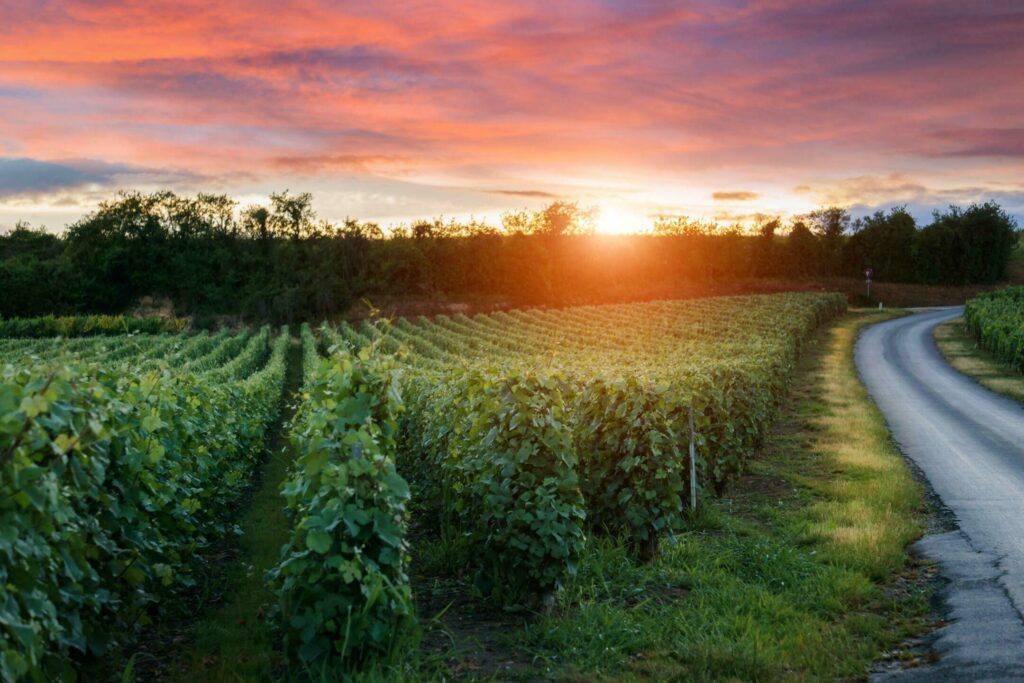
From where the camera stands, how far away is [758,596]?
8.38 metres

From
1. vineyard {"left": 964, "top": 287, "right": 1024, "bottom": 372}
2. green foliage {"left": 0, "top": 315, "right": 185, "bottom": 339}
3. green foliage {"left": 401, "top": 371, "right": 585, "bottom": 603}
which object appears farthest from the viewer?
green foliage {"left": 0, "top": 315, "right": 185, "bottom": 339}

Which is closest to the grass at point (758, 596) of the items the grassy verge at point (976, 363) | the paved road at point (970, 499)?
the paved road at point (970, 499)

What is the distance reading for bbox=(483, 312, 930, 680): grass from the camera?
697 centimetres

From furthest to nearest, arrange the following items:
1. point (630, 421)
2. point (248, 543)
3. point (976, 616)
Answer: point (248, 543), point (630, 421), point (976, 616)

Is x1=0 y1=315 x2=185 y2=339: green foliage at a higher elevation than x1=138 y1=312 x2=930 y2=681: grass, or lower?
higher

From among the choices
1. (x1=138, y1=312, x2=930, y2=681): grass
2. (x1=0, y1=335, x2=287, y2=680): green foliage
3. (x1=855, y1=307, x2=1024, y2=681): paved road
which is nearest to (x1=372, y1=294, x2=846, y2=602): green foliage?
(x1=138, y1=312, x2=930, y2=681): grass

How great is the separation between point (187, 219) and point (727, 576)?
10577 cm

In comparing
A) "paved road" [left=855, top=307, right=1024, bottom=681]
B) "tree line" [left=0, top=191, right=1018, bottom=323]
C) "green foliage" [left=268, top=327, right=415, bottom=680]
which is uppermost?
"tree line" [left=0, top=191, right=1018, bottom=323]

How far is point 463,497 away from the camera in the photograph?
9.55 meters

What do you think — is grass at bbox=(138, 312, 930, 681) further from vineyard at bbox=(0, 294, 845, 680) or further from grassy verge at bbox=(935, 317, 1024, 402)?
grassy verge at bbox=(935, 317, 1024, 402)

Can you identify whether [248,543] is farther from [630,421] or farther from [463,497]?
[630,421]

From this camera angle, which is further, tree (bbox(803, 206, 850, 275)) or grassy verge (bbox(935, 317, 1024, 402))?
tree (bbox(803, 206, 850, 275))

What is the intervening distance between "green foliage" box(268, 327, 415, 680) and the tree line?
266 feet

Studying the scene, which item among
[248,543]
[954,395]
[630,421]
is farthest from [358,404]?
[954,395]
